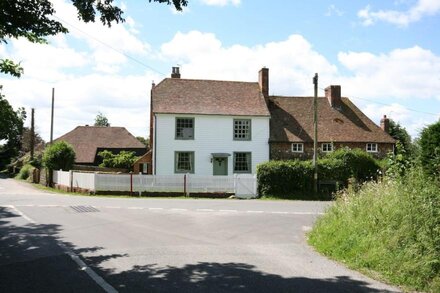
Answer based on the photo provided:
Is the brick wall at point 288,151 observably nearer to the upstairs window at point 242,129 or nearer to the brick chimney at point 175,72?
the upstairs window at point 242,129

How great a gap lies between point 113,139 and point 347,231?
48955 millimetres

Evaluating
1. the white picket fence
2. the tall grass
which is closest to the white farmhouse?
the white picket fence

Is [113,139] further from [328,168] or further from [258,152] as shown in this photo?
[328,168]

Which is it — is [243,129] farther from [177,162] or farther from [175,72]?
[175,72]

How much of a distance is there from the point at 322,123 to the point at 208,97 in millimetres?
10009

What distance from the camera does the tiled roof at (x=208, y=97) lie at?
35906 mm

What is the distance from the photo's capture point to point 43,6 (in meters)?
7.66

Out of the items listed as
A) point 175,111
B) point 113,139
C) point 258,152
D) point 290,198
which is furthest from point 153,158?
point 113,139

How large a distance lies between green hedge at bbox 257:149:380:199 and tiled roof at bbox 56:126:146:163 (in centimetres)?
2948

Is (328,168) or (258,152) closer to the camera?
(328,168)

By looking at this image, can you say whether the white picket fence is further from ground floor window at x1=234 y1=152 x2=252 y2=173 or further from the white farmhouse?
ground floor window at x1=234 y1=152 x2=252 y2=173

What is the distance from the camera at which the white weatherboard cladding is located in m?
34.9

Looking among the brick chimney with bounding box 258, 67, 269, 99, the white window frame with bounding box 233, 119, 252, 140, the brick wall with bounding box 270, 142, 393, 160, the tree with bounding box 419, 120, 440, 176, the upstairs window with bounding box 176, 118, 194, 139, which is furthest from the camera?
the brick chimney with bounding box 258, 67, 269, 99

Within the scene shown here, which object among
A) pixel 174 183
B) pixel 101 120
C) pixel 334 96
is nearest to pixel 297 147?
pixel 334 96
